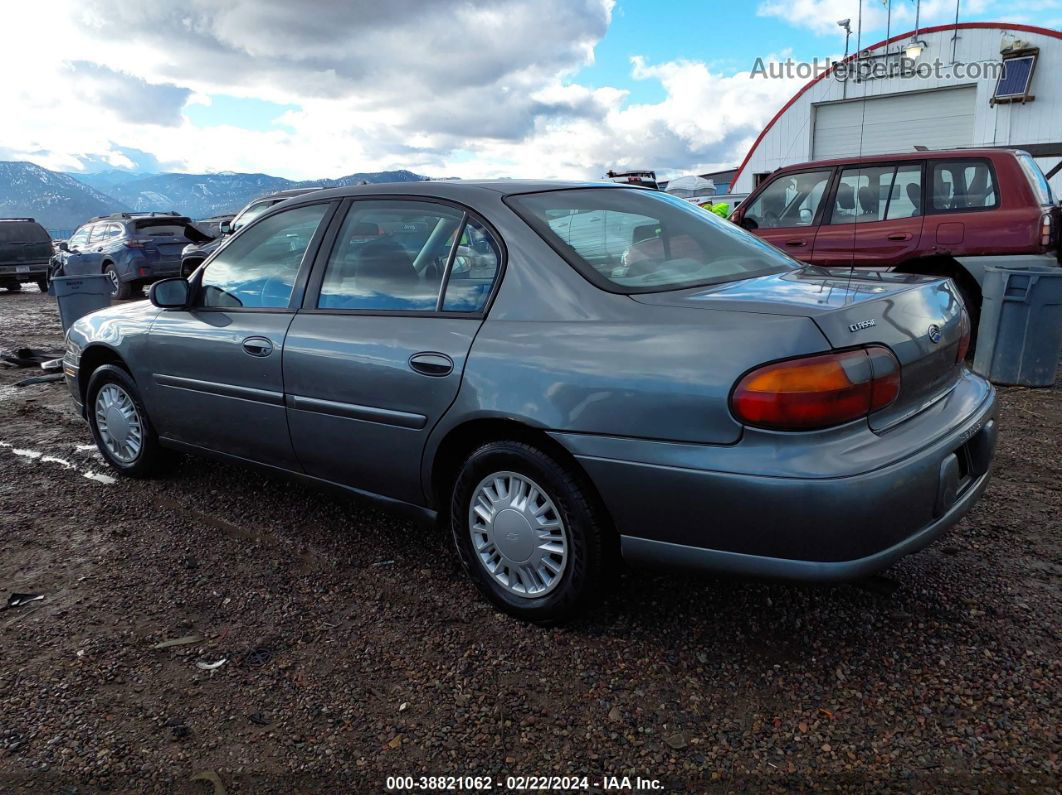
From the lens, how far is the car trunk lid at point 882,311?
2.21 metres

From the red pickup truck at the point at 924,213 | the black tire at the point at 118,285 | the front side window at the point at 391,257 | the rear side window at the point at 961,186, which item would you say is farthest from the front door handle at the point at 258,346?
the black tire at the point at 118,285

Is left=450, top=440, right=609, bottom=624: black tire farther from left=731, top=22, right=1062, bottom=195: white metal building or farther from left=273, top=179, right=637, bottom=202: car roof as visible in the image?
left=731, top=22, right=1062, bottom=195: white metal building

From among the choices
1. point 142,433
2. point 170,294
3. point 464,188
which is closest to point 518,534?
point 464,188

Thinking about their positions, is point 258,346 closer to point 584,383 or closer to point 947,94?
point 584,383

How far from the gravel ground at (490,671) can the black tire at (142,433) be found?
2.31 ft

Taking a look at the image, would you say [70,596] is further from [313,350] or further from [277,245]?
[277,245]

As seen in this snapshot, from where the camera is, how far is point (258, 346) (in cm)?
335

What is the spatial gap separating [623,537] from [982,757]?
3.61ft

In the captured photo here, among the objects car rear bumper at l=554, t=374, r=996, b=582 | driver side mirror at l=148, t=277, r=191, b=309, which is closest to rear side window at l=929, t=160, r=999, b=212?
car rear bumper at l=554, t=374, r=996, b=582

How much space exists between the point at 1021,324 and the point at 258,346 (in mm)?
5650

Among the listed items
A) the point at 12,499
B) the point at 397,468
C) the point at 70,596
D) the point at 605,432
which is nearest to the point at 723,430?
Result: the point at 605,432

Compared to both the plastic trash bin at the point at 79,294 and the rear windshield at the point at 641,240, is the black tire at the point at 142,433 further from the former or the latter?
the plastic trash bin at the point at 79,294

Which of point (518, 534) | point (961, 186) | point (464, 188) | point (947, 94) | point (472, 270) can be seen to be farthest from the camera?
point (947, 94)

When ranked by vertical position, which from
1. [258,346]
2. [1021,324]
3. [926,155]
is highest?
[926,155]
